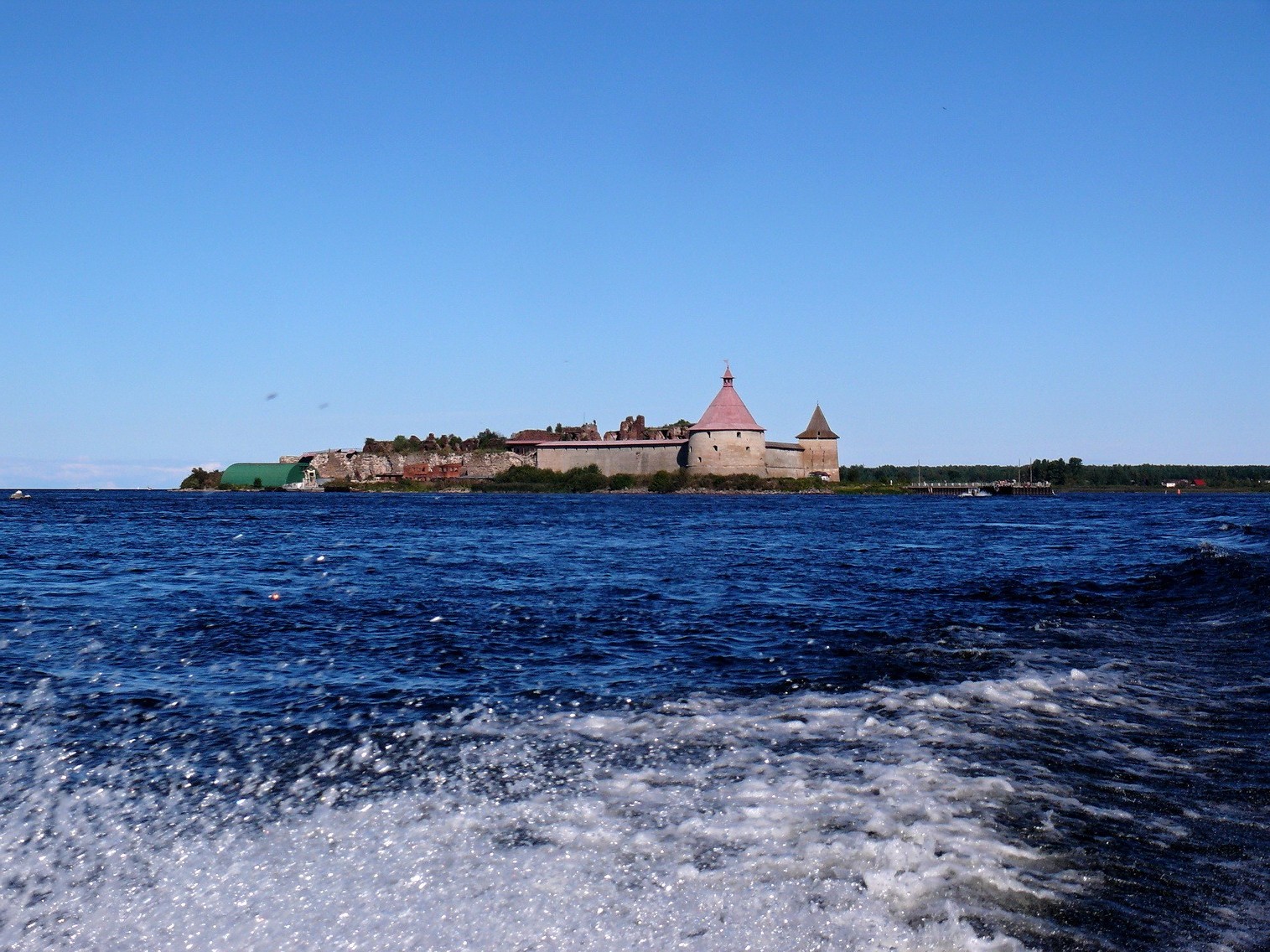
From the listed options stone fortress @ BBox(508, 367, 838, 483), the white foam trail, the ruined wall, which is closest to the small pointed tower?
stone fortress @ BBox(508, 367, 838, 483)

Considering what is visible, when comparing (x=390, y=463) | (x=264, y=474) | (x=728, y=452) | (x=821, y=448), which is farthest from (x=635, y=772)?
(x=264, y=474)

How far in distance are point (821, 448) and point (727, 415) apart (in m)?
11.7

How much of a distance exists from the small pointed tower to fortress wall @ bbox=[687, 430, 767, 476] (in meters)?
8.83

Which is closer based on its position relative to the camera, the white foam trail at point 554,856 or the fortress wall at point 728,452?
the white foam trail at point 554,856

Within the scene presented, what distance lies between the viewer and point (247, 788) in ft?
13.4

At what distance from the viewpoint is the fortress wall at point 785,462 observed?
66.6 metres

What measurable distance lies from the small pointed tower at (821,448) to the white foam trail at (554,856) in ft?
223

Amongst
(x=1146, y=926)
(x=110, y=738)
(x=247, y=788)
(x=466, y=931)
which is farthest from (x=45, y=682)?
(x=1146, y=926)

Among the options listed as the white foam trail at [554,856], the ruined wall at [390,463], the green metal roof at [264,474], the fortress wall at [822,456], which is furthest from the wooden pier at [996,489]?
the white foam trail at [554,856]

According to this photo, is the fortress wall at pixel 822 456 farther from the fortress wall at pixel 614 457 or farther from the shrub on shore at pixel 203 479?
the shrub on shore at pixel 203 479

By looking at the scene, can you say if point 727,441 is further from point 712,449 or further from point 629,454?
point 629,454

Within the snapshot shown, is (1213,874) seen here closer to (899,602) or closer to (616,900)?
(616,900)

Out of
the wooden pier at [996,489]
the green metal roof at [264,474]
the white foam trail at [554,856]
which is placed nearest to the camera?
the white foam trail at [554,856]

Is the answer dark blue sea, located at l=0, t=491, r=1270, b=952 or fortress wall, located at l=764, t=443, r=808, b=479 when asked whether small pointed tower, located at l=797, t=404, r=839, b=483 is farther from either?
dark blue sea, located at l=0, t=491, r=1270, b=952
